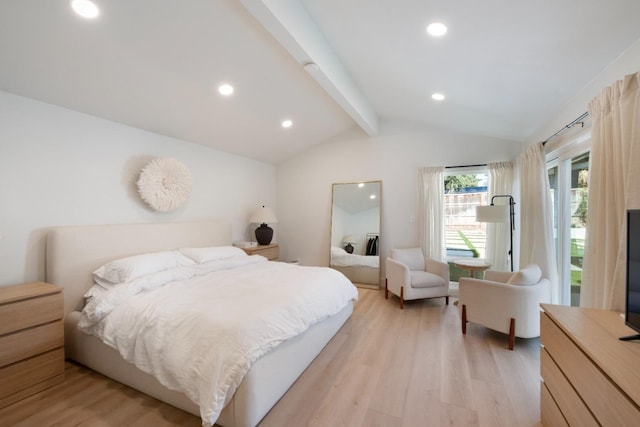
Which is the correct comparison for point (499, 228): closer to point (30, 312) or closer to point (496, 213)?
point (496, 213)

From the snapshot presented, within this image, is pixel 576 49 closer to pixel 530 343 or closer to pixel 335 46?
pixel 335 46

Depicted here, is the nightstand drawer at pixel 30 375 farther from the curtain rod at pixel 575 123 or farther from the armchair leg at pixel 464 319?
the curtain rod at pixel 575 123

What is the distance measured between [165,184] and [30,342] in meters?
1.87

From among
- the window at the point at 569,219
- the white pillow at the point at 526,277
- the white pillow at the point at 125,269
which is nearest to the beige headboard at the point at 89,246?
the white pillow at the point at 125,269

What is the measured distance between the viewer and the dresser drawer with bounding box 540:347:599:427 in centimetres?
114

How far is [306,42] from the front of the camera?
217 cm

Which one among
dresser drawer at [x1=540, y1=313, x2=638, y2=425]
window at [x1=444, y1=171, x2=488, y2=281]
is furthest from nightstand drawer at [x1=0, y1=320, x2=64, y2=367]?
window at [x1=444, y1=171, x2=488, y2=281]

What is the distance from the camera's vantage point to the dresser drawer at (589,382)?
92 centimetres

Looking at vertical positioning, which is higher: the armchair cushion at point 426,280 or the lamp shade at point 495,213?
the lamp shade at point 495,213

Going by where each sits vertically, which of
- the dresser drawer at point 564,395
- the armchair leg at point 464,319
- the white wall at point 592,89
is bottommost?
the armchair leg at point 464,319

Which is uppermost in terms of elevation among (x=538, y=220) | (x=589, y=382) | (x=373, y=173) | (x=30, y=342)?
(x=373, y=173)

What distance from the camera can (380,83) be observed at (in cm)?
316

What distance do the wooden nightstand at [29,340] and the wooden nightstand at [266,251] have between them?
2.30 meters

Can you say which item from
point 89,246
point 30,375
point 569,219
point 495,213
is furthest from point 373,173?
point 30,375
